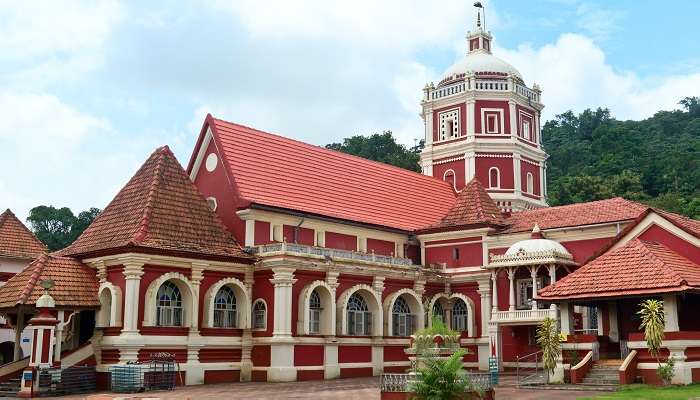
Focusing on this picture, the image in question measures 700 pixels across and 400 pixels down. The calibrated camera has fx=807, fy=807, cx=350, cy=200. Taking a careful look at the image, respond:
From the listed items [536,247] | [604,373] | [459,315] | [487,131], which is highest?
[487,131]

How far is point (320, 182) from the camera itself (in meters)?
34.9

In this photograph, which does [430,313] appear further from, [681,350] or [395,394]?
[395,394]

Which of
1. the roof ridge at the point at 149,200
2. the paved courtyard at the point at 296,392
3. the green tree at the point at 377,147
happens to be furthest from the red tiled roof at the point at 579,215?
the green tree at the point at 377,147

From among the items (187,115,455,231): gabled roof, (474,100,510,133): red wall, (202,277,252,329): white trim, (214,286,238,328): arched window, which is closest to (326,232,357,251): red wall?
(187,115,455,231): gabled roof

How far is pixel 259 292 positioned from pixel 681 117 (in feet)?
242

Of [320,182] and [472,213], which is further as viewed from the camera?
[472,213]

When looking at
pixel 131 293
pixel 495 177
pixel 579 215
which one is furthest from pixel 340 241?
pixel 495 177

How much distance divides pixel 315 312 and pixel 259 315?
221cm

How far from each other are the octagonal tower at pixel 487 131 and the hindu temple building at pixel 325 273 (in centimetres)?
248

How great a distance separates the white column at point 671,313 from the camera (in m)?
22.4

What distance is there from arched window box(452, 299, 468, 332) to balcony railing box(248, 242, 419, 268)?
3.30 m

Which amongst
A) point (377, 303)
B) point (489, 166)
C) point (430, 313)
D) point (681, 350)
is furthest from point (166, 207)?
point (489, 166)

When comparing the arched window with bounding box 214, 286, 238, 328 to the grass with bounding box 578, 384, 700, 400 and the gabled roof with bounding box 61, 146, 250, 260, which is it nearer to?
the gabled roof with bounding box 61, 146, 250, 260

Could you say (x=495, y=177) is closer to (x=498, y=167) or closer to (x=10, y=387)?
(x=498, y=167)
